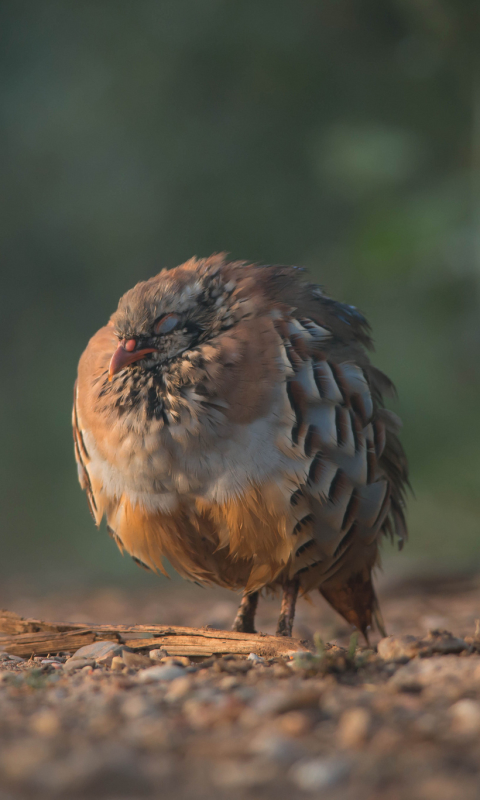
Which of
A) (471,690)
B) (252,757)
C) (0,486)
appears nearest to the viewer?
(252,757)

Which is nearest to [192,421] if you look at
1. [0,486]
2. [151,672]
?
[151,672]

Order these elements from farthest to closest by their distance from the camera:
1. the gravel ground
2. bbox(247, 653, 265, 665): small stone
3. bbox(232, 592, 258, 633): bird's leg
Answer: bbox(232, 592, 258, 633): bird's leg < bbox(247, 653, 265, 665): small stone < the gravel ground

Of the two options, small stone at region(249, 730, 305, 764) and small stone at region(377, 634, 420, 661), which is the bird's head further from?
small stone at region(249, 730, 305, 764)

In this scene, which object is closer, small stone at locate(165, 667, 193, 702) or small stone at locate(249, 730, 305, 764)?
small stone at locate(249, 730, 305, 764)

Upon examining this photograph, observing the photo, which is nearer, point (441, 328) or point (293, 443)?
point (293, 443)

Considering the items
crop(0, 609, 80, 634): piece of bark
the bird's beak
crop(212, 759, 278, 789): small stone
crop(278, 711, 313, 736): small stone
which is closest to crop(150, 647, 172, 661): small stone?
crop(0, 609, 80, 634): piece of bark

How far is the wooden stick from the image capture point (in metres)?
2.49

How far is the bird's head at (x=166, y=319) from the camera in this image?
2.96 meters

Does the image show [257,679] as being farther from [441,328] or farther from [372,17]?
[372,17]

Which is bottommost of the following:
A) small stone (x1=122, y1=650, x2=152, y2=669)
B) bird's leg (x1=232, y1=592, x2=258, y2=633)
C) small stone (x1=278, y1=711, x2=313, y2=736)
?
small stone (x1=278, y1=711, x2=313, y2=736)

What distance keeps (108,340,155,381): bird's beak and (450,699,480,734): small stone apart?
1.86 metres

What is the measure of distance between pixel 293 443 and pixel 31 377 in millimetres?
6557

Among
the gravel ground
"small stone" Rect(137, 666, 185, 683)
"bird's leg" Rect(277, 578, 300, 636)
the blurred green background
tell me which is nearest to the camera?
the gravel ground

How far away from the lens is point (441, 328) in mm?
7035
